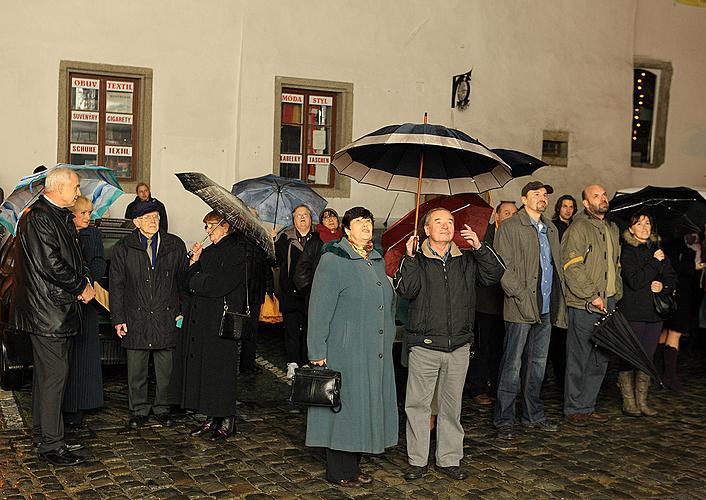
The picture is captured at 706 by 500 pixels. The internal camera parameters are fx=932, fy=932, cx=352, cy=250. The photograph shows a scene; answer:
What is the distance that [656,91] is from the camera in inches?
726

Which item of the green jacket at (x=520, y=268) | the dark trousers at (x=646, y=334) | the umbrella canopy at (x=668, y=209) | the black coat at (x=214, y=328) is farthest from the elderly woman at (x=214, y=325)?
the umbrella canopy at (x=668, y=209)

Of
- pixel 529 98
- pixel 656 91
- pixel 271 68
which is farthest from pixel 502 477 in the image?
pixel 656 91

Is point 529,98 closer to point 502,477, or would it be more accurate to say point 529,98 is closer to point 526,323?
point 526,323

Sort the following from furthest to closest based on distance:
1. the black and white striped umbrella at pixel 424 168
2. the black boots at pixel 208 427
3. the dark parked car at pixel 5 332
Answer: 1. the dark parked car at pixel 5 332
2. the black boots at pixel 208 427
3. the black and white striped umbrella at pixel 424 168

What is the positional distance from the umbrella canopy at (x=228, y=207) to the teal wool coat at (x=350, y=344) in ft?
2.65

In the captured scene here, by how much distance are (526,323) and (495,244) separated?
72 cm

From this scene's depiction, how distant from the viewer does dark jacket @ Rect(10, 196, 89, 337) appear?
6.60m

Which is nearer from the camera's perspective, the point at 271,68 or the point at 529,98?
the point at 271,68

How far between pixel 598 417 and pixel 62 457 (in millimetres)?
4798

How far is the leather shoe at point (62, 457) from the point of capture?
22.0ft

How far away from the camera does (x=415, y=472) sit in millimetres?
6648

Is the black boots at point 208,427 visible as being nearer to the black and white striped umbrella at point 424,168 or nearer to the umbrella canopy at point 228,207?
the umbrella canopy at point 228,207

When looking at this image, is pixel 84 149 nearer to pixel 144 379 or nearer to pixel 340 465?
pixel 144 379

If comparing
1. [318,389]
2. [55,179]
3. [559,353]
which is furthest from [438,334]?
[559,353]
